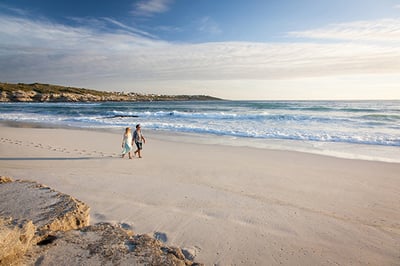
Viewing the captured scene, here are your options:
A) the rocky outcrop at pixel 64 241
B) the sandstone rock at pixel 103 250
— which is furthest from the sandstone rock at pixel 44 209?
the sandstone rock at pixel 103 250

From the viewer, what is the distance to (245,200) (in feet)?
14.6

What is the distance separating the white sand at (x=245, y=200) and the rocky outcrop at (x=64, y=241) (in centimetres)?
63

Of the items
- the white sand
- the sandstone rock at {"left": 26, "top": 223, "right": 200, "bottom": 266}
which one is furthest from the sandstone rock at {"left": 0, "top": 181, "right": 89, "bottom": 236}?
the white sand

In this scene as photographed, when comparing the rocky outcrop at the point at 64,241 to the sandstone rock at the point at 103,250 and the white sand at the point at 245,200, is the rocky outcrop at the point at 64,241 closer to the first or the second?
the sandstone rock at the point at 103,250

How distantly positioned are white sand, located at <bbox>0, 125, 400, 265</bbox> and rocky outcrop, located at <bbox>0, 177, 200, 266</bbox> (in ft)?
2.06

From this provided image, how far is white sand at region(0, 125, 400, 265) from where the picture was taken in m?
3.06

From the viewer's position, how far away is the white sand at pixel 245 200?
3.06 meters

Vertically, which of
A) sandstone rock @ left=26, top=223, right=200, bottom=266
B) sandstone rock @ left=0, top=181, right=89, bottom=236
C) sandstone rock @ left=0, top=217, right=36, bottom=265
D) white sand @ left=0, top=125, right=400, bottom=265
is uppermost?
sandstone rock @ left=0, top=217, right=36, bottom=265

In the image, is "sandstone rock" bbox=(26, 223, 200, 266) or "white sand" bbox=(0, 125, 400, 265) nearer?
"sandstone rock" bbox=(26, 223, 200, 266)

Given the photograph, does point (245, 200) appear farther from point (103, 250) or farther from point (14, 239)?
point (14, 239)

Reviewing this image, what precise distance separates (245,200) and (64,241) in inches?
117

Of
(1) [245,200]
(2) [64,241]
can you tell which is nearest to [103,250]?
(2) [64,241]

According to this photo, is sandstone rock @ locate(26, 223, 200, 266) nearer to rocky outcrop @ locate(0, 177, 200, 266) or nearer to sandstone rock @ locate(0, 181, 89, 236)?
rocky outcrop @ locate(0, 177, 200, 266)

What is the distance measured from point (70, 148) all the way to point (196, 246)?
7.79 m
